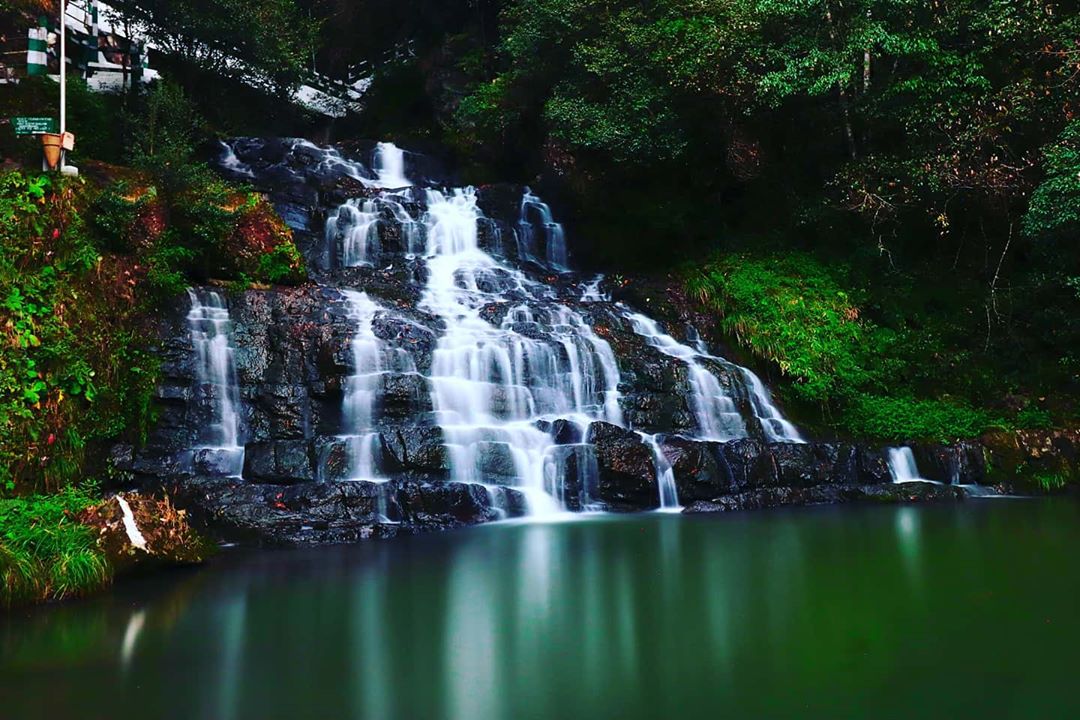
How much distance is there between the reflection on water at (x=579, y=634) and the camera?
442 centimetres

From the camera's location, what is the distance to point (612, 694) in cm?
454

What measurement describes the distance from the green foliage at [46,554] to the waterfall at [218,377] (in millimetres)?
3618

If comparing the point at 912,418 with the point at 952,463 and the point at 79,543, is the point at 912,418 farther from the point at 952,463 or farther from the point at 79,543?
the point at 79,543

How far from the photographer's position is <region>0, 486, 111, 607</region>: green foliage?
20.8 ft

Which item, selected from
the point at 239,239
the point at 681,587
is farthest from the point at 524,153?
the point at 681,587

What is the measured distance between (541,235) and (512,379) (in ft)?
23.4

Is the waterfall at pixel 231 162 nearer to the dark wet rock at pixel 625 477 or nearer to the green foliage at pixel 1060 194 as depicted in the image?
the dark wet rock at pixel 625 477

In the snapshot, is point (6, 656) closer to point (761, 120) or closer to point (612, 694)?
point (612, 694)

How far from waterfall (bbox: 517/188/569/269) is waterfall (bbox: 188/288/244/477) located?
7.98 meters

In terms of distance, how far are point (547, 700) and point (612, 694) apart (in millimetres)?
356

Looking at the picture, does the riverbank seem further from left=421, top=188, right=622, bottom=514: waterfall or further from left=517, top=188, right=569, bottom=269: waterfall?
left=517, top=188, right=569, bottom=269: waterfall

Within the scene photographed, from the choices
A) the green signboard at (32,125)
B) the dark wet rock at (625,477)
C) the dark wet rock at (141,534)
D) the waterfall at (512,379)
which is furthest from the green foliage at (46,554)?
the dark wet rock at (625,477)

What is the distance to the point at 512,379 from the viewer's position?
12.8m

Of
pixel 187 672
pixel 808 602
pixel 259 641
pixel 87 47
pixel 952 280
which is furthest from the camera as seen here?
pixel 952 280
